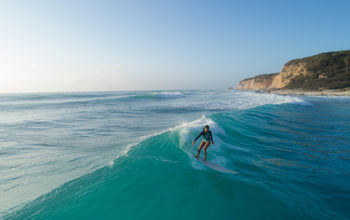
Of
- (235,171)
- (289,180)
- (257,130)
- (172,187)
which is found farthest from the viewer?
(257,130)

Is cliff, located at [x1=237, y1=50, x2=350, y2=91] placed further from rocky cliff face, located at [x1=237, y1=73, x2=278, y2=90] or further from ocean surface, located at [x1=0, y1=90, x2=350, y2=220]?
ocean surface, located at [x1=0, y1=90, x2=350, y2=220]

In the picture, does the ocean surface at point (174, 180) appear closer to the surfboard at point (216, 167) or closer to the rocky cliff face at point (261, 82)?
the surfboard at point (216, 167)

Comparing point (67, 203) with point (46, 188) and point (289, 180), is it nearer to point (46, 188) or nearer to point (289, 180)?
point (46, 188)

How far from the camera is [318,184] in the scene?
4.70 m

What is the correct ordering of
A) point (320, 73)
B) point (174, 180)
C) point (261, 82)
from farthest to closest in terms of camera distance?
point (261, 82)
point (320, 73)
point (174, 180)

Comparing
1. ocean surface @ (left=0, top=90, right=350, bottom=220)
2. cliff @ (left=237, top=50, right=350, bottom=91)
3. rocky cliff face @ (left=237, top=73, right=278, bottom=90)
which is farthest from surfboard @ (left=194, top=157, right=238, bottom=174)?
rocky cliff face @ (left=237, top=73, right=278, bottom=90)

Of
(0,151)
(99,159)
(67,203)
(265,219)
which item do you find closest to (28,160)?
(0,151)

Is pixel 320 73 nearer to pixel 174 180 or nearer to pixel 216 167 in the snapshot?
pixel 216 167

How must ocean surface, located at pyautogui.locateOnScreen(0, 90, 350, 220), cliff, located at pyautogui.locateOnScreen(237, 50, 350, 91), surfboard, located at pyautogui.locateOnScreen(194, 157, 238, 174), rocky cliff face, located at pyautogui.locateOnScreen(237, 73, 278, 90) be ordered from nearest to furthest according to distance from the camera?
ocean surface, located at pyautogui.locateOnScreen(0, 90, 350, 220) < surfboard, located at pyautogui.locateOnScreen(194, 157, 238, 174) < cliff, located at pyautogui.locateOnScreen(237, 50, 350, 91) < rocky cliff face, located at pyautogui.locateOnScreen(237, 73, 278, 90)

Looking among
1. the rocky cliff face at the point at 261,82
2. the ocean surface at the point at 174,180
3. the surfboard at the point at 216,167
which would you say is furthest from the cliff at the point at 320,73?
the surfboard at the point at 216,167

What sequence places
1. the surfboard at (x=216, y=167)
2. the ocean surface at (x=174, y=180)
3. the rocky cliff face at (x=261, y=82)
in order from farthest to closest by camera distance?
1. the rocky cliff face at (x=261, y=82)
2. the surfboard at (x=216, y=167)
3. the ocean surface at (x=174, y=180)

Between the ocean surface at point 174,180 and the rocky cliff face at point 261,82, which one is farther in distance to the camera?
the rocky cliff face at point 261,82

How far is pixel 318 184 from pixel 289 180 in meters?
0.72

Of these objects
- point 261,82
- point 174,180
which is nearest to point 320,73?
point 261,82
